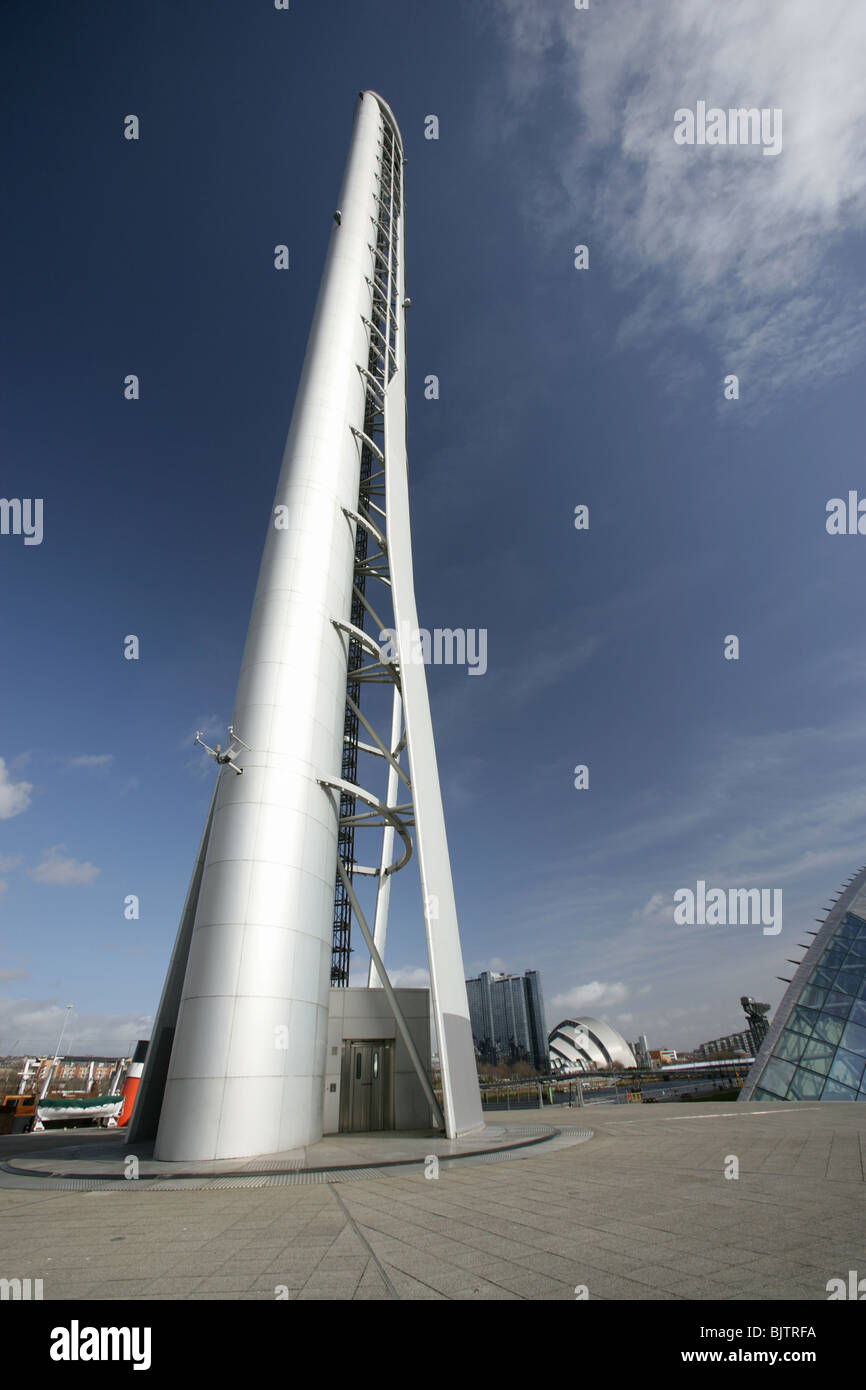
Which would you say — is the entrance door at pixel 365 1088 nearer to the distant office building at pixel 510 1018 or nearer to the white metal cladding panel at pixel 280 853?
the white metal cladding panel at pixel 280 853

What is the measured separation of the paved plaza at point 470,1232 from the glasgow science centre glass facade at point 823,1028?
22.5 metres

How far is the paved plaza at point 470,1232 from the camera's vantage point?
443 cm

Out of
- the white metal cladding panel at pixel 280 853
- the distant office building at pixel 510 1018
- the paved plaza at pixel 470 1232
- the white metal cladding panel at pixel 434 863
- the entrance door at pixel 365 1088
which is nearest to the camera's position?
the paved plaza at pixel 470 1232

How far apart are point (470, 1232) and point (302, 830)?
9.28m

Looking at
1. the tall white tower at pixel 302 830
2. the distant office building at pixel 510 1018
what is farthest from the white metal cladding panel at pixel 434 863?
the distant office building at pixel 510 1018

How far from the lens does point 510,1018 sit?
160500 millimetres

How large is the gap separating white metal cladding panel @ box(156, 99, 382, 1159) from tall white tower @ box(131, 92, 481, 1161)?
0.04 meters

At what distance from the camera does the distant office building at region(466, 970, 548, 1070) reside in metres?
151

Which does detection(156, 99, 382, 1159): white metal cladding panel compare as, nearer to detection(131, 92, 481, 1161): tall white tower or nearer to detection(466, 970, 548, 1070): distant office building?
detection(131, 92, 481, 1161): tall white tower

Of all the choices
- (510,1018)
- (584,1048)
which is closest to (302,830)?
(584,1048)

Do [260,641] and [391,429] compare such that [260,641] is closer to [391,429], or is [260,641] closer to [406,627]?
[406,627]

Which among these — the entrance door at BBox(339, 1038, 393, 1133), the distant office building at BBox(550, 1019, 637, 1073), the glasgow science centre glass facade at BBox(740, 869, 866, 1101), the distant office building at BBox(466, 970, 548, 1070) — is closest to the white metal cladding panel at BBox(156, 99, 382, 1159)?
the entrance door at BBox(339, 1038, 393, 1133)
